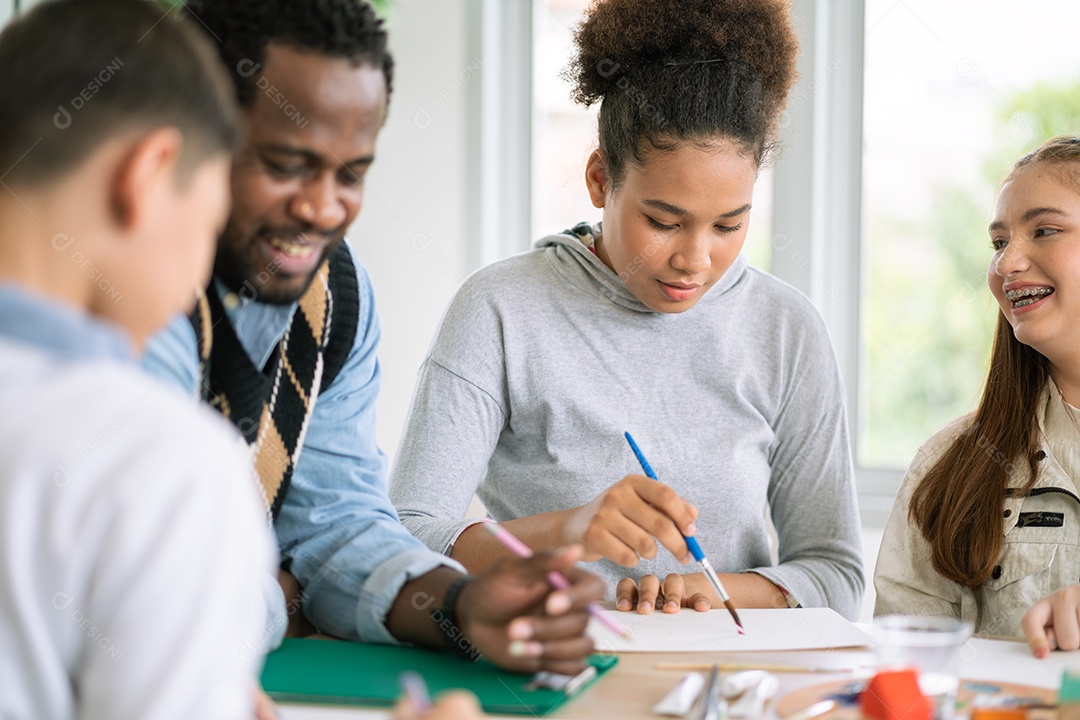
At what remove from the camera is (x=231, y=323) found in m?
1.11

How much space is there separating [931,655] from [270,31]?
31.3 inches

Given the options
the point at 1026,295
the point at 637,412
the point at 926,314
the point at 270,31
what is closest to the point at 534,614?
the point at 270,31

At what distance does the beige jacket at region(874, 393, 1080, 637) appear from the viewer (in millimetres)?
1578

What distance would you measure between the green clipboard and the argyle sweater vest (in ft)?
0.61

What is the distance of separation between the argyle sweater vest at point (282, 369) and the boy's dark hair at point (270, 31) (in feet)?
0.73

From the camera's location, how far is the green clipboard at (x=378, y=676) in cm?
96

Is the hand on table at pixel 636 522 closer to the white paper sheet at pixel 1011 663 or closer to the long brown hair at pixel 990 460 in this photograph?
the white paper sheet at pixel 1011 663

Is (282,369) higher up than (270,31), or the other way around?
(270,31)

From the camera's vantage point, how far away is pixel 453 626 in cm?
109

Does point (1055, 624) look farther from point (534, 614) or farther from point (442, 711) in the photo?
point (442, 711)

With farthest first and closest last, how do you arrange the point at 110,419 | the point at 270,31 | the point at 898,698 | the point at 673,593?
1. the point at 673,593
2. the point at 270,31
3. the point at 898,698
4. the point at 110,419

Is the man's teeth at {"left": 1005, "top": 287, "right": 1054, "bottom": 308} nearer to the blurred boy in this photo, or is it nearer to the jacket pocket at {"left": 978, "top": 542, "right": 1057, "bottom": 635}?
the jacket pocket at {"left": 978, "top": 542, "right": 1057, "bottom": 635}

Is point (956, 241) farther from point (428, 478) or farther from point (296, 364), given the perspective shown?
point (296, 364)

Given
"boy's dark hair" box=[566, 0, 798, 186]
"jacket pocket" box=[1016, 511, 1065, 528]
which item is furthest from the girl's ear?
"jacket pocket" box=[1016, 511, 1065, 528]
